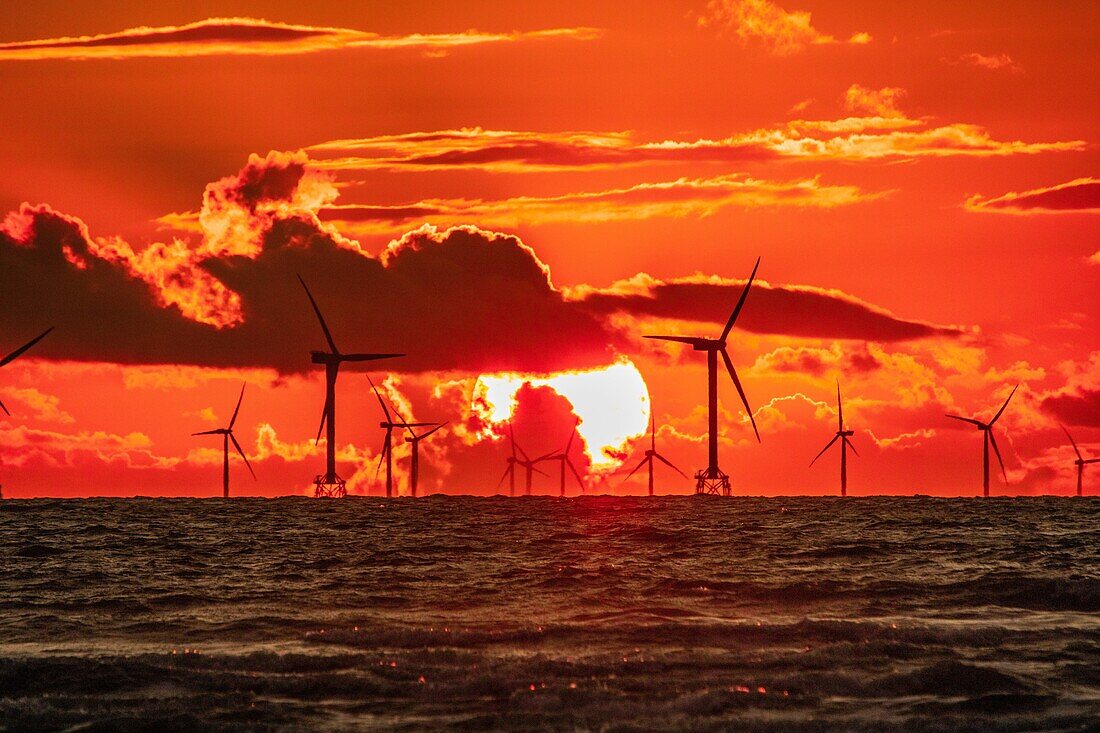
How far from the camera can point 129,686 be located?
35.8 m

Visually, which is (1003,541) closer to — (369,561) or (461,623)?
(369,561)

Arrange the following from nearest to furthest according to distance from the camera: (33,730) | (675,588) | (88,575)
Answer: (33,730) → (675,588) → (88,575)

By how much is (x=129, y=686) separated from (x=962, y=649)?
2365 cm

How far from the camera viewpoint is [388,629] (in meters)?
45.9

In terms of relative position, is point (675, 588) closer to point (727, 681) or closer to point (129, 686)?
point (727, 681)

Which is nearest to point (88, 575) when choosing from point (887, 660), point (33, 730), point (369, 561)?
point (369, 561)

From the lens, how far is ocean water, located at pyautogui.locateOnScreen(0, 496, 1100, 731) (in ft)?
106

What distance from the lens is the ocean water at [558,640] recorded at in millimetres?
32438

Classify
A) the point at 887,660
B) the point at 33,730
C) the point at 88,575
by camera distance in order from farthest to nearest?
the point at 88,575 < the point at 887,660 < the point at 33,730

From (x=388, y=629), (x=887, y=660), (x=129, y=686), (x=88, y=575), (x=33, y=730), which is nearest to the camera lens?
(x=33, y=730)

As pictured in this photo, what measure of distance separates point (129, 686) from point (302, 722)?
661 centimetres

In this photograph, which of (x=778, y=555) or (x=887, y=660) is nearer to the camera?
(x=887, y=660)

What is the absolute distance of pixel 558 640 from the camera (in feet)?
143

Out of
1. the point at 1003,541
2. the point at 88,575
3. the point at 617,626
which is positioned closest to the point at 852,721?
the point at 617,626
